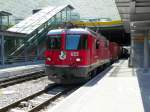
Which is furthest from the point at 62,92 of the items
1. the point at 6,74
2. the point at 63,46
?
the point at 6,74

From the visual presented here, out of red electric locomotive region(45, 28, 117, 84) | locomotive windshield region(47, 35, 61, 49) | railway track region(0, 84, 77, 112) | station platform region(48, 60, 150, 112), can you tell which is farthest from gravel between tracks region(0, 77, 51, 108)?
station platform region(48, 60, 150, 112)

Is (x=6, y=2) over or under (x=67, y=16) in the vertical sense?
over

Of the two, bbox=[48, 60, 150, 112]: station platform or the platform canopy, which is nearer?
bbox=[48, 60, 150, 112]: station platform

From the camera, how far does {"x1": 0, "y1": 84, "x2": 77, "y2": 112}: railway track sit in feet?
37.2

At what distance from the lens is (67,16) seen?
2106 inches

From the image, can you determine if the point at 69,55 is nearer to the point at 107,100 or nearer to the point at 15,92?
the point at 15,92

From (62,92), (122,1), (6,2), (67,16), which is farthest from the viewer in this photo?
(6,2)

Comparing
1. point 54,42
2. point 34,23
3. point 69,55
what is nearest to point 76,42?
point 69,55

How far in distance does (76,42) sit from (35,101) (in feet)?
15.7

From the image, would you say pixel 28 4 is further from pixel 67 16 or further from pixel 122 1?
pixel 122 1

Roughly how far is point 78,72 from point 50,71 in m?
1.31

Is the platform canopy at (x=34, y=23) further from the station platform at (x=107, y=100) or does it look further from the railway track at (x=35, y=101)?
the station platform at (x=107, y=100)

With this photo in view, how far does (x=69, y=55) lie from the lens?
16891 millimetres

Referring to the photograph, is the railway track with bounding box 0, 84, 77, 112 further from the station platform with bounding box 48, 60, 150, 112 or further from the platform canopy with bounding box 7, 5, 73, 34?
the platform canopy with bounding box 7, 5, 73, 34
